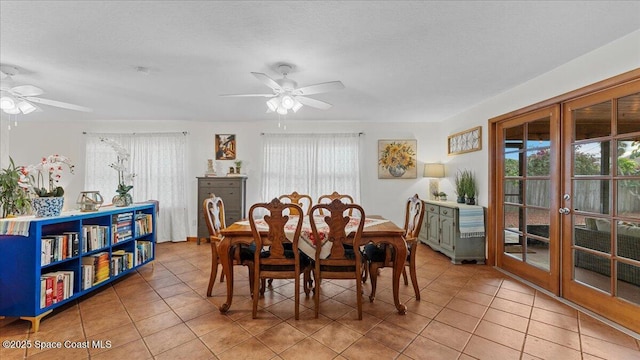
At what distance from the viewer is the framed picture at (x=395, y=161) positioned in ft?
16.2

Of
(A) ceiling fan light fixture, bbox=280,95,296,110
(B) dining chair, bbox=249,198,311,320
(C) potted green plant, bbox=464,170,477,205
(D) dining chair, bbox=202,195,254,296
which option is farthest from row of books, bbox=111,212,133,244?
(C) potted green plant, bbox=464,170,477,205

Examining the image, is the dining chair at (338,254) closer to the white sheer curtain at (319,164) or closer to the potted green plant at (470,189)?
the potted green plant at (470,189)

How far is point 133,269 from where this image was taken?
→ 304cm

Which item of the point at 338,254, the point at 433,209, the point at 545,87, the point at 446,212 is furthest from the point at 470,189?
the point at 338,254

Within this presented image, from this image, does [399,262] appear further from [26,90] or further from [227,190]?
[26,90]

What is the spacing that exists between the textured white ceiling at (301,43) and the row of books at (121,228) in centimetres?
154

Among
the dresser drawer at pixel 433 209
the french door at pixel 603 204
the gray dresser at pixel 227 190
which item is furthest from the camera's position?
the gray dresser at pixel 227 190

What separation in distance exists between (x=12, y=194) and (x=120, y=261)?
3.67 ft

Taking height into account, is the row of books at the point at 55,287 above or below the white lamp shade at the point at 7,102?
below

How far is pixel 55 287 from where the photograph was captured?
2.16m

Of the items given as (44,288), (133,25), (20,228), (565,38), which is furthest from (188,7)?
(565,38)

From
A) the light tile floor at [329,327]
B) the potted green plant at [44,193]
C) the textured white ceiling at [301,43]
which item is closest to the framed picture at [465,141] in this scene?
the textured white ceiling at [301,43]

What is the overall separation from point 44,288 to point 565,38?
4.59m

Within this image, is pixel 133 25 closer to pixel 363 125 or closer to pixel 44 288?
pixel 44 288
